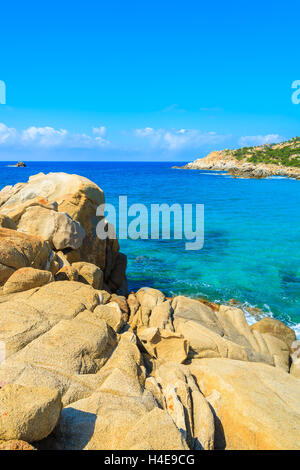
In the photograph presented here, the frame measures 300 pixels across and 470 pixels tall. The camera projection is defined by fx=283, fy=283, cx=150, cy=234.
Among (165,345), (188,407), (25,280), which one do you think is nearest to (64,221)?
(25,280)

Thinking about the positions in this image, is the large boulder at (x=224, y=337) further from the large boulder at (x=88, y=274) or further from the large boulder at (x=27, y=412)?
the large boulder at (x=27, y=412)

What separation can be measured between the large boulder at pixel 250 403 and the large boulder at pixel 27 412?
389 cm

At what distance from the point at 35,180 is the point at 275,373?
14.9 m

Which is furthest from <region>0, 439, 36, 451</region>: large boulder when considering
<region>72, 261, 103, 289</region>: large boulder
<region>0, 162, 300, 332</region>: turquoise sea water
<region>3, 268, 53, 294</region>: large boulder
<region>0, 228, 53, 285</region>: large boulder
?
<region>0, 162, 300, 332</region>: turquoise sea water

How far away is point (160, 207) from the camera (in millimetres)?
46344

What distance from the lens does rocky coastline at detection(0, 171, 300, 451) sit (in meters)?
4.01

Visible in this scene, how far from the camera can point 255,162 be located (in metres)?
127

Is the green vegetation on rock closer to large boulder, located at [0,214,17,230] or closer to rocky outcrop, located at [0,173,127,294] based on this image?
rocky outcrop, located at [0,173,127,294]

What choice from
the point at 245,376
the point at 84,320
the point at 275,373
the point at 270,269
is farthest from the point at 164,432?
the point at 270,269

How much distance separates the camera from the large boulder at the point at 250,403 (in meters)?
5.65

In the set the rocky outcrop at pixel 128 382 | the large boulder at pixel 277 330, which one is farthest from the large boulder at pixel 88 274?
the large boulder at pixel 277 330

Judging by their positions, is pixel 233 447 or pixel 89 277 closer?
pixel 233 447

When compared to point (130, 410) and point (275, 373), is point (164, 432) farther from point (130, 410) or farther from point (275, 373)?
point (275, 373)
